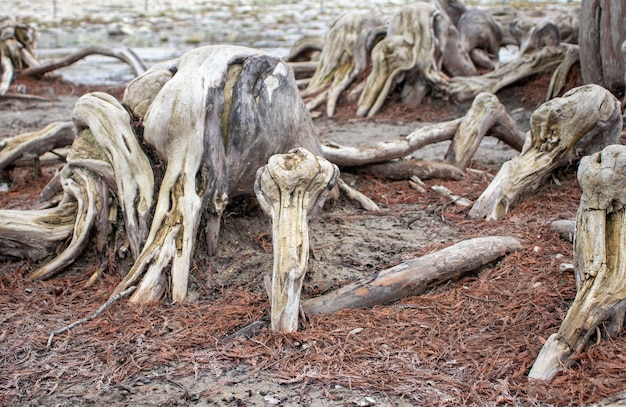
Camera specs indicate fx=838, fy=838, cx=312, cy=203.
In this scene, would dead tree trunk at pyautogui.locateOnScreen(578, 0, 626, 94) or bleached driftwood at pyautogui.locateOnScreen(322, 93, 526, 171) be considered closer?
bleached driftwood at pyautogui.locateOnScreen(322, 93, 526, 171)

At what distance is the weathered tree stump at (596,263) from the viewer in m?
4.03

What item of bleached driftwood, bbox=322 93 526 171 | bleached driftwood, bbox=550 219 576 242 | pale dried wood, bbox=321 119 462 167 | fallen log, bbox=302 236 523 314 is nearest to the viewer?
fallen log, bbox=302 236 523 314

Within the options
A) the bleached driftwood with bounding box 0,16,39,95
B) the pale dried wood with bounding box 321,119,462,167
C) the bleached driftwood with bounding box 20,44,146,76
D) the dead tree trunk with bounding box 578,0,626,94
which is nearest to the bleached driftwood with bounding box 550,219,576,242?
the pale dried wood with bounding box 321,119,462,167

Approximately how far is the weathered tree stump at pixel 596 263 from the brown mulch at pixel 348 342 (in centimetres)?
9

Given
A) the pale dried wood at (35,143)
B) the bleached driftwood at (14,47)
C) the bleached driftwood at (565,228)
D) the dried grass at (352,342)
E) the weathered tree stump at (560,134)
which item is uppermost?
the weathered tree stump at (560,134)

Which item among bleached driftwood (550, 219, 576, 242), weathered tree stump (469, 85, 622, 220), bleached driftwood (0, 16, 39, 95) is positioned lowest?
bleached driftwood (0, 16, 39, 95)

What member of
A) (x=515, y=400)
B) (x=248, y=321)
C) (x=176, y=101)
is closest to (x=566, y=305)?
(x=515, y=400)

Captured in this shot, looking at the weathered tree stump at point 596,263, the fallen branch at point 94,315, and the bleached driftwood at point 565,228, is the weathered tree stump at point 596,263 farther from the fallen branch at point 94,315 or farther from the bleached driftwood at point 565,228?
the fallen branch at point 94,315

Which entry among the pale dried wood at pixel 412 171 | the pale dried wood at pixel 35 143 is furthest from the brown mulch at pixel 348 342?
the pale dried wood at pixel 35 143

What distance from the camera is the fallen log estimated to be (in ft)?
15.5

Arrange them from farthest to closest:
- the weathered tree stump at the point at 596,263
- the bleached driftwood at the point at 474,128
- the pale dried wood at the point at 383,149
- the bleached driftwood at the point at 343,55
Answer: the bleached driftwood at the point at 343,55 → the bleached driftwood at the point at 474,128 → the pale dried wood at the point at 383,149 → the weathered tree stump at the point at 596,263

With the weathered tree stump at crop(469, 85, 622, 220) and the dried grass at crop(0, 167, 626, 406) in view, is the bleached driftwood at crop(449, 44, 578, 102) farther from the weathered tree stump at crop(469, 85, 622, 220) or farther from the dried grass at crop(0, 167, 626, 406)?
the dried grass at crop(0, 167, 626, 406)

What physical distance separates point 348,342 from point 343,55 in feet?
26.3

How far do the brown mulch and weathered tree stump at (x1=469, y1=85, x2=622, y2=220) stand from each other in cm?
122
